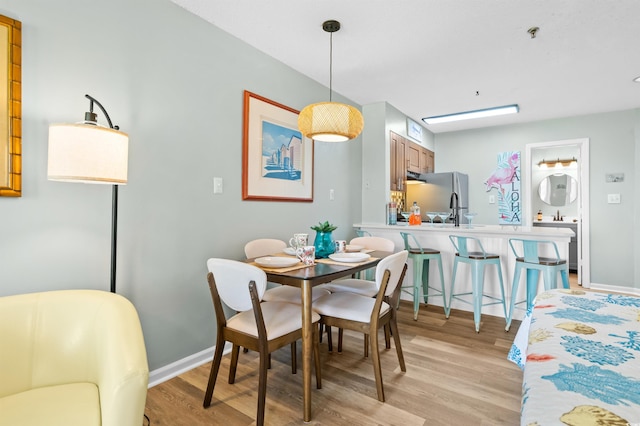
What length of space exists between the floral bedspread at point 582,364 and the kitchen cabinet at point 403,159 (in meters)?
3.09

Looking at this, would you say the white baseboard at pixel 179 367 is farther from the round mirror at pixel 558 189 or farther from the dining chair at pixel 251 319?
the round mirror at pixel 558 189

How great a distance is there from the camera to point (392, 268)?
190cm

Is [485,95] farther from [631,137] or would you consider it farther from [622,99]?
[631,137]

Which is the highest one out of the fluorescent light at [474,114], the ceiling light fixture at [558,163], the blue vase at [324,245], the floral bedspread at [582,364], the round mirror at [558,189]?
the fluorescent light at [474,114]

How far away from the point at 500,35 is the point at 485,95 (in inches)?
56.3

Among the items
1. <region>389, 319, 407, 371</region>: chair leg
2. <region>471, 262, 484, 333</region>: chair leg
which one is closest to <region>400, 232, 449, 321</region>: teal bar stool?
<region>471, 262, 484, 333</region>: chair leg

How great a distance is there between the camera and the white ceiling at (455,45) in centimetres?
225

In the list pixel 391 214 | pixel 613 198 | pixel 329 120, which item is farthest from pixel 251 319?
pixel 613 198

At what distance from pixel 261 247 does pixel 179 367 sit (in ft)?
3.26

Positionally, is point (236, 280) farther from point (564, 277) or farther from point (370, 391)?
point (564, 277)

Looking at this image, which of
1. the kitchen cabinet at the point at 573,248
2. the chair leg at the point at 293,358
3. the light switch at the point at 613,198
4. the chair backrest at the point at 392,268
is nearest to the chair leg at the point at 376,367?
the chair backrest at the point at 392,268

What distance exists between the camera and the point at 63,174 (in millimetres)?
1328

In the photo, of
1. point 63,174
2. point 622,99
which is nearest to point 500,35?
point 622,99

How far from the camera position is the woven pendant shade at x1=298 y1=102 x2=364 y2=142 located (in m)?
2.23
